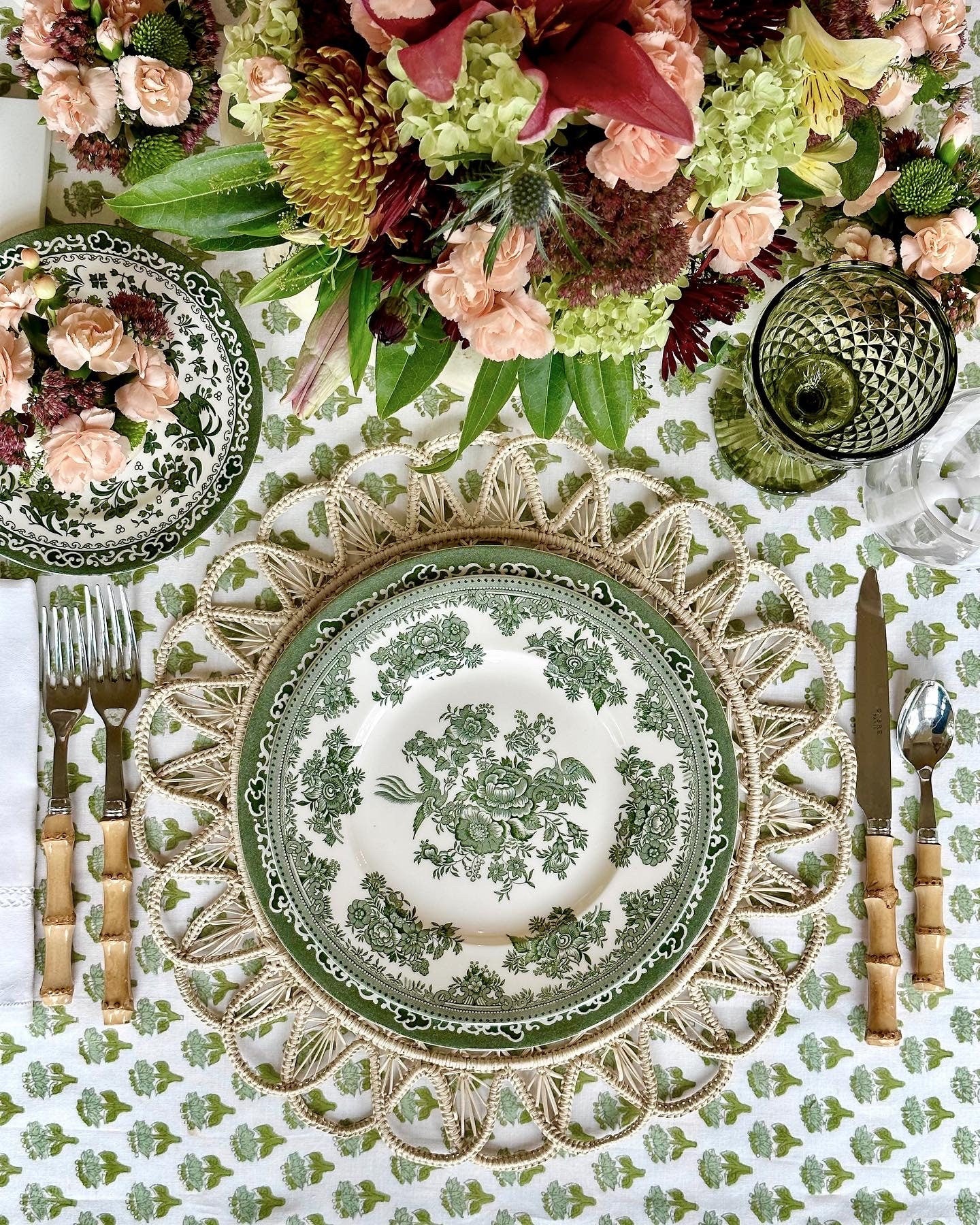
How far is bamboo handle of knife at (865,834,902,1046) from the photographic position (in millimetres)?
902

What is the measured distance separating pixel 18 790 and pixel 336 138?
713 millimetres

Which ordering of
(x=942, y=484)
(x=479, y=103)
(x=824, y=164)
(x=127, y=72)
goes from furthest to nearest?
(x=942, y=484), (x=127, y=72), (x=824, y=164), (x=479, y=103)

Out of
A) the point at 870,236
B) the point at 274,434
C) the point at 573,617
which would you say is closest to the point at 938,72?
the point at 870,236

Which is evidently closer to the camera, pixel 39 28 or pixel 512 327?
pixel 512 327

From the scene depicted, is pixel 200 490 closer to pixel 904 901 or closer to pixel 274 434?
pixel 274 434

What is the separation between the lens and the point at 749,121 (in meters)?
0.51

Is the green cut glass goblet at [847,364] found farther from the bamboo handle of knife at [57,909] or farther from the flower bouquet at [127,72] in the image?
the bamboo handle of knife at [57,909]

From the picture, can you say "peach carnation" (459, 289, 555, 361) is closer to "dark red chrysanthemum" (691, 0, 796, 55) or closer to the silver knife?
"dark red chrysanthemum" (691, 0, 796, 55)

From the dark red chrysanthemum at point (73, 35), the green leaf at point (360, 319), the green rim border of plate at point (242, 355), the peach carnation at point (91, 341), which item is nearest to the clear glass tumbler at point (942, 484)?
the green leaf at point (360, 319)

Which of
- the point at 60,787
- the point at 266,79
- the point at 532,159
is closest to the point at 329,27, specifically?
the point at 266,79

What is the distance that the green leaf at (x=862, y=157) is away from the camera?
69 cm

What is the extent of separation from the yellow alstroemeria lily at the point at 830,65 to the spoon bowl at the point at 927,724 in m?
0.57

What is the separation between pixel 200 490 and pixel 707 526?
0.52 metres

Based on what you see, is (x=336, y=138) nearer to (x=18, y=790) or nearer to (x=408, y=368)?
(x=408, y=368)
